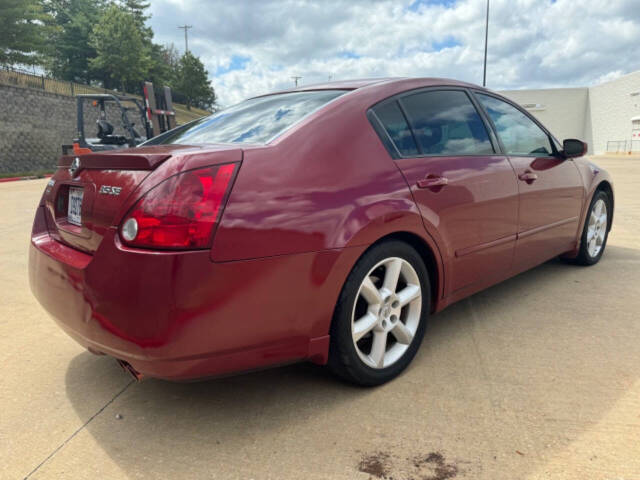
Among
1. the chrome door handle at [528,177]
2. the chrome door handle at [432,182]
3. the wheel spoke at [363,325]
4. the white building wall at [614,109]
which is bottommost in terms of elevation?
the wheel spoke at [363,325]

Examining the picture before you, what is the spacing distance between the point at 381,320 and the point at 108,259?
4.09 ft

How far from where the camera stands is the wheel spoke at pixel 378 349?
7.87 ft

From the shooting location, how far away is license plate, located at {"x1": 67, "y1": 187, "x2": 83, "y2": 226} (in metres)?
2.23

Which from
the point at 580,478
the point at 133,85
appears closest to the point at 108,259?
the point at 580,478

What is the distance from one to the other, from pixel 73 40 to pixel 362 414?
Result: 6583 cm

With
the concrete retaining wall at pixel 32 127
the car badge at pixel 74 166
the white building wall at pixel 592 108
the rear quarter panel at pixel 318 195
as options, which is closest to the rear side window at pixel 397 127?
the rear quarter panel at pixel 318 195

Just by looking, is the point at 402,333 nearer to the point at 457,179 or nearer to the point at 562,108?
the point at 457,179

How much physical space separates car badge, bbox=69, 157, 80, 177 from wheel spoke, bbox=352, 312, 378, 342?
149 centimetres

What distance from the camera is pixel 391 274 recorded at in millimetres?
2426

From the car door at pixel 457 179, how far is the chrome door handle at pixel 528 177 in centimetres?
11

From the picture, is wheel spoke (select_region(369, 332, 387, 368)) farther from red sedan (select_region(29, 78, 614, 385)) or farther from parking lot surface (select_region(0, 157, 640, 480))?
parking lot surface (select_region(0, 157, 640, 480))

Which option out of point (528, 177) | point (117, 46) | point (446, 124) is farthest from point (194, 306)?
point (117, 46)

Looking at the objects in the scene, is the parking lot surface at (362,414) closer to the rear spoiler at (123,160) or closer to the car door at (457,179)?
the car door at (457,179)

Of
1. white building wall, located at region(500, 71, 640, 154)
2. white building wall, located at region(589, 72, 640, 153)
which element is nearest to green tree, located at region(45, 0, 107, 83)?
white building wall, located at region(500, 71, 640, 154)
